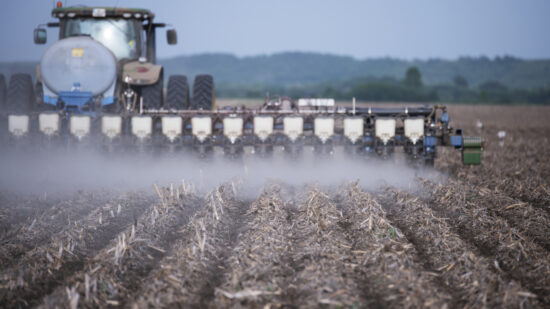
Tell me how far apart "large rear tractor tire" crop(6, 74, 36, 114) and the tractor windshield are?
1.38 meters

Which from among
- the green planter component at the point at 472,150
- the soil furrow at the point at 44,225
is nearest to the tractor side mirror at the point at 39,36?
the soil furrow at the point at 44,225

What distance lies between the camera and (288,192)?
10008 millimetres

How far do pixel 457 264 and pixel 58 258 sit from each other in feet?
13.1

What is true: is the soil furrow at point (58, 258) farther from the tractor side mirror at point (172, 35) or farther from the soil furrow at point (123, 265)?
the tractor side mirror at point (172, 35)

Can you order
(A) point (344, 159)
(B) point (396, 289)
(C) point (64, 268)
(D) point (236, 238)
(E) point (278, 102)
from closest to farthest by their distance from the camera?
(B) point (396, 289) < (C) point (64, 268) < (D) point (236, 238) < (A) point (344, 159) < (E) point (278, 102)

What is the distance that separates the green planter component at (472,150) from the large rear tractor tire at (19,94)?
9651 mm

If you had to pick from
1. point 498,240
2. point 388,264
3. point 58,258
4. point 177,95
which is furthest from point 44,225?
point 177,95

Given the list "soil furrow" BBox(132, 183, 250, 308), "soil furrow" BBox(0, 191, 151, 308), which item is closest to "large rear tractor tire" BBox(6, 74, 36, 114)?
"soil furrow" BBox(0, 191, 151, 308)

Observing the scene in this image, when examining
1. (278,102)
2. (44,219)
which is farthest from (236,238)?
(278,102)

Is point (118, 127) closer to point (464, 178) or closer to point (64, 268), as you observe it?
point (64, 268)

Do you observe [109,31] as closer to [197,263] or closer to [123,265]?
[123,265]

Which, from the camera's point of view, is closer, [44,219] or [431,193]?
[44,219]

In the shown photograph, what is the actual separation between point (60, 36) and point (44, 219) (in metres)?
6.98

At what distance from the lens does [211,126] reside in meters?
11.6
